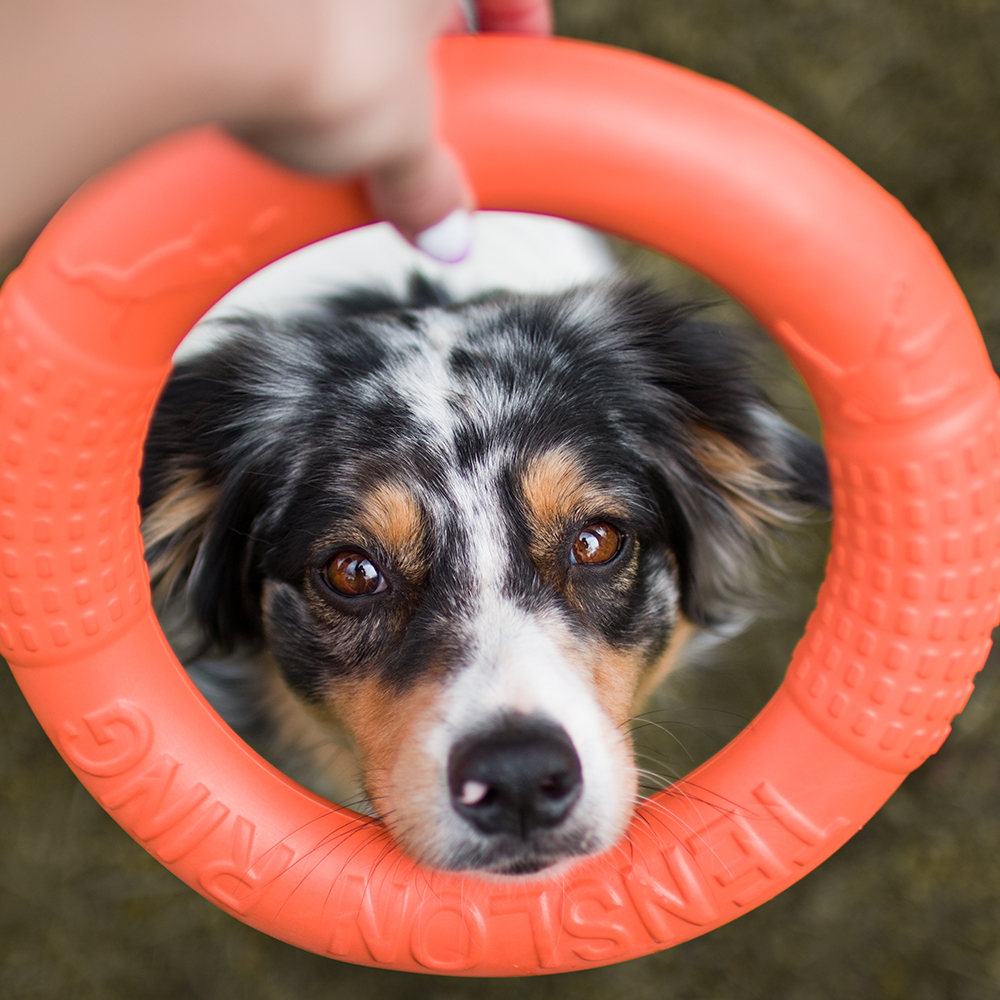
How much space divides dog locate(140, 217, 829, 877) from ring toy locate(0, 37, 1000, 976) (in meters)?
0.23

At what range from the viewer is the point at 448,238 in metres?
1.18

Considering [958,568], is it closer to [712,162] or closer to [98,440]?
[712,162]

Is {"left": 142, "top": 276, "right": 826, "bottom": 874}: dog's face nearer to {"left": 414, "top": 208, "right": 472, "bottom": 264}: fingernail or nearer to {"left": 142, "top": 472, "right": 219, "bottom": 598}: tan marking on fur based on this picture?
{"left": 142, "top": 472, "right": 219, "bottom": 598}: tan marking on fur

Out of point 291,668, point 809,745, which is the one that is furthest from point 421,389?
point 809,745

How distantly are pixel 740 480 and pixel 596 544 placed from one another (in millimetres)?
558

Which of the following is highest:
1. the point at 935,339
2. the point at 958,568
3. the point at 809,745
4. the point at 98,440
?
the point at 935,339

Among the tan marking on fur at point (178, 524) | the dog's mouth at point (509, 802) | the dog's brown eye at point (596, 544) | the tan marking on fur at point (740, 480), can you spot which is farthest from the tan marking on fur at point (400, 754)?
Answer: the tan marking on fur at point (740, 480)

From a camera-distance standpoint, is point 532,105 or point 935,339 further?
point 935,339

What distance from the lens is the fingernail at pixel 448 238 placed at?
1.17 meters

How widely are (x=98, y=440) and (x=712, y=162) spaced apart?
1148 mm

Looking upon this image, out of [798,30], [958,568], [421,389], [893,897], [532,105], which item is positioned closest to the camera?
[532,105]

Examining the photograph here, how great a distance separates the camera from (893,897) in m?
3.14

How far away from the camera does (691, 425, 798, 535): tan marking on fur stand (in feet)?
7.29

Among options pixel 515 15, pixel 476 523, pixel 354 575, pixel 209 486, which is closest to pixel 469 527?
pixel 476 523
